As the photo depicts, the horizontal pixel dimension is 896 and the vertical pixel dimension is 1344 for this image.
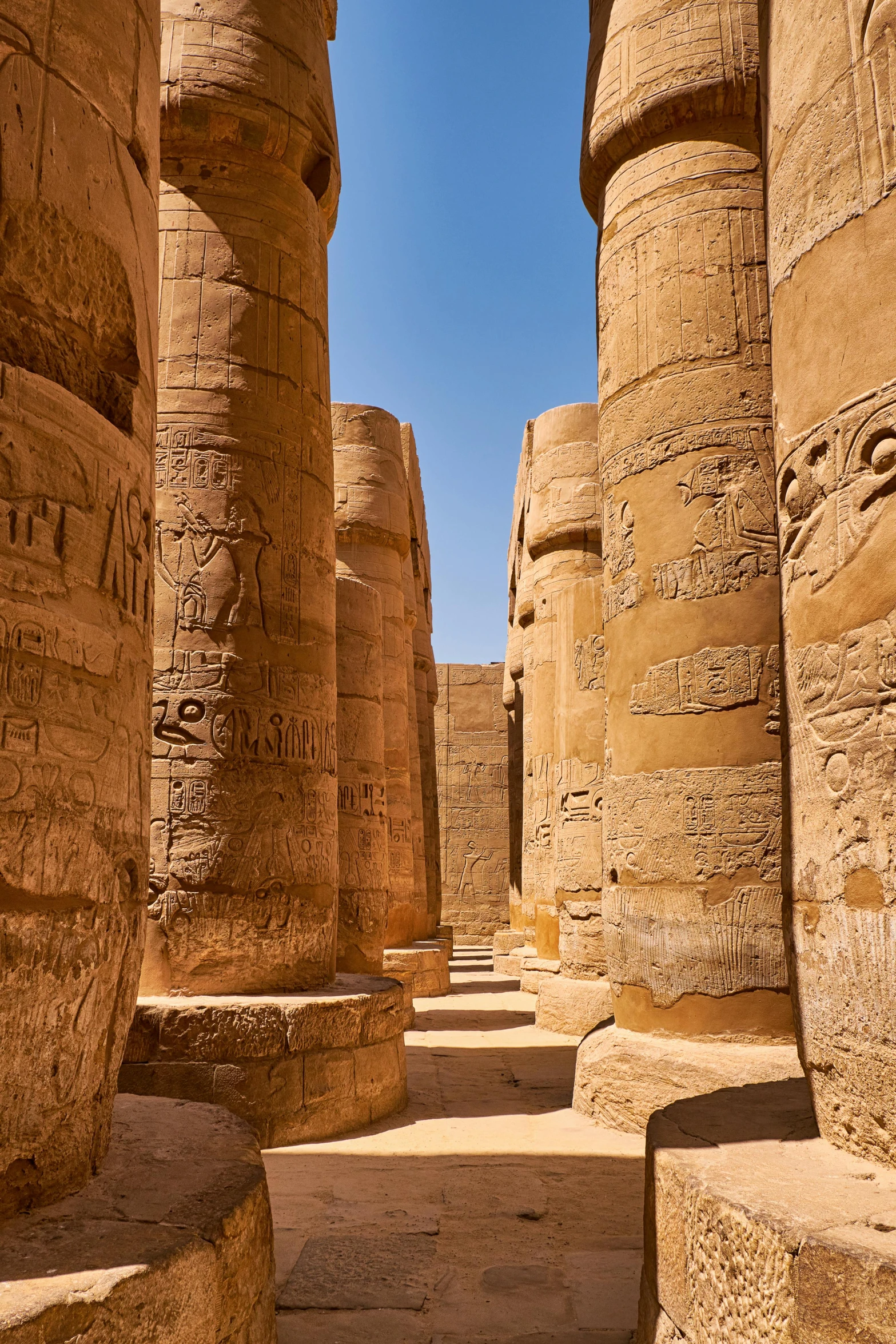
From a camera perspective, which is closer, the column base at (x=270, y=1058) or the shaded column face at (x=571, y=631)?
the column base at (x=270, y=1058)

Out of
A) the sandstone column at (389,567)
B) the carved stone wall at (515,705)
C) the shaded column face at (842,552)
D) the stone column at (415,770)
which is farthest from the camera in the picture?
the carved stone wall at (515,705)

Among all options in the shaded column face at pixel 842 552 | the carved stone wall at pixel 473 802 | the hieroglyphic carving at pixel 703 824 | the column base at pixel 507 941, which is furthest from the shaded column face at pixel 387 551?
the shaded column face at pixel 842 552

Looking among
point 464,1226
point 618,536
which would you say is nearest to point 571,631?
point 618,536

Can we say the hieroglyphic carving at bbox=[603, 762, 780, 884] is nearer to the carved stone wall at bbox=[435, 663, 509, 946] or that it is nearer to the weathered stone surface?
the weathered stone surface

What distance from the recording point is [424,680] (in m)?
16.2

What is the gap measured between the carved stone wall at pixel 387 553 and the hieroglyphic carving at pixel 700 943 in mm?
6495

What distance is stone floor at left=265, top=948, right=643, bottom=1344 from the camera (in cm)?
316

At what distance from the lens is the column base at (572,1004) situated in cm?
823

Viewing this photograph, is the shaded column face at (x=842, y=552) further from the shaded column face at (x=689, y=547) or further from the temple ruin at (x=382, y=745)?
the shaded column face at (x=689, y=547)

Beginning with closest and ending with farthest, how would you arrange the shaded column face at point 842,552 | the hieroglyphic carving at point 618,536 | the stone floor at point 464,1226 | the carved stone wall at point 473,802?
the shaded column face at point 842,552 → the stone floor at point 464,1226 → the hieroglyphic carving at point 618,536 → the carved stone wall at point 473,802

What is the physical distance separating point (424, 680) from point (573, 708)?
7264 millimetres

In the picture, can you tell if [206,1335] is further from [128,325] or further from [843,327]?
[843,327]

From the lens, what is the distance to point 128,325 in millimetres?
2816

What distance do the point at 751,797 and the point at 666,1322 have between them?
290 cm
